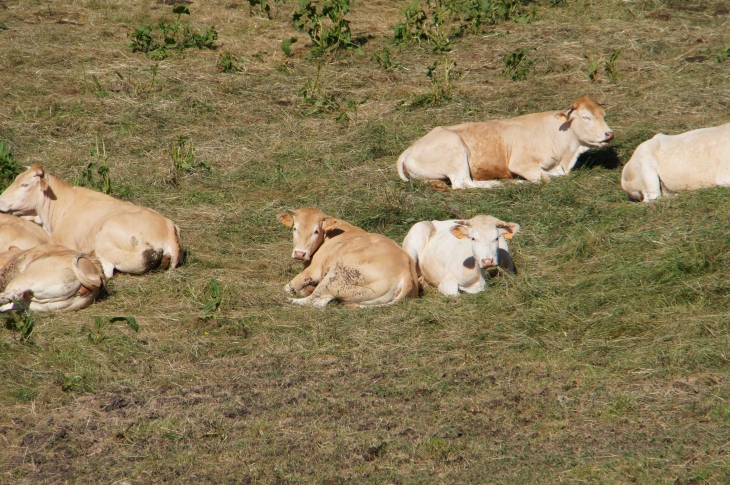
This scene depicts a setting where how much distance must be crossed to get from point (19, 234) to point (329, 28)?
8414mm

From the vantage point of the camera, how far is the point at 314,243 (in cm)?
924

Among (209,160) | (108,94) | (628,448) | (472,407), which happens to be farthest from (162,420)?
(108,94)

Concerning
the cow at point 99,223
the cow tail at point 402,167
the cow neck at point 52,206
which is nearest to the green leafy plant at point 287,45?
the cow tail at point 402,167

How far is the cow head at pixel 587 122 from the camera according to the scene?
11.7 m

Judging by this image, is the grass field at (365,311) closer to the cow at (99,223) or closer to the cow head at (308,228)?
the cow at (99,223)

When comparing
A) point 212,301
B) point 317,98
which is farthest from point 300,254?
point 317,98

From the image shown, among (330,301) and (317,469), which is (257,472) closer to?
(317,469)

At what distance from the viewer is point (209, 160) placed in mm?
12125

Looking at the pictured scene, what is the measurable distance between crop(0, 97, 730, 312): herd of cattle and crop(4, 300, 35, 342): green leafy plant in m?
0.23

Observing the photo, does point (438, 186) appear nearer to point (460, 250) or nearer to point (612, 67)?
point (460, 250)

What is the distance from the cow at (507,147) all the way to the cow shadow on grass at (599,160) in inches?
7.2

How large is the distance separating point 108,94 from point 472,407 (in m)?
9.42

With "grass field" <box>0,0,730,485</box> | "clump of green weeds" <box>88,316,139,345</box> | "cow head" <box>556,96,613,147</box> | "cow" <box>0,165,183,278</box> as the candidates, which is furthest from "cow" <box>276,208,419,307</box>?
"cow head" <box>556,96,613,147</box>

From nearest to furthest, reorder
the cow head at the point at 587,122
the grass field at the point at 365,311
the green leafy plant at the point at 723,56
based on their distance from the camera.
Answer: the grass field at the point at 365,311 → the cow head at the point at 587,122 → the green leafy plant at the point at 723,56
